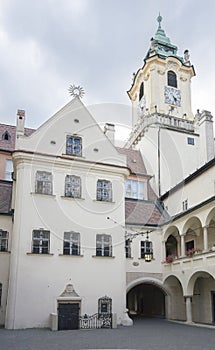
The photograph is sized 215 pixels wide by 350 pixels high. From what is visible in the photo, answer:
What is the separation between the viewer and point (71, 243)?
21.4 m

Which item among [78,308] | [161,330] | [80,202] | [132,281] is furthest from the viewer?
[132,281]

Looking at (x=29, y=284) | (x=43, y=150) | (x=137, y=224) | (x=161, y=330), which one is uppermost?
(x=43, y=150)

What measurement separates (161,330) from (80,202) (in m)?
8.39

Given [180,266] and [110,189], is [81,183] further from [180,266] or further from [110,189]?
[180,266]

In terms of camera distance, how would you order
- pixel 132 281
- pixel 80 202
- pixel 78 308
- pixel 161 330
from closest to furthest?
pixel 161 330, pixel 78 308, pixel 80 202, pixel 132 281

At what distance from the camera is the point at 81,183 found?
2277 centimetres

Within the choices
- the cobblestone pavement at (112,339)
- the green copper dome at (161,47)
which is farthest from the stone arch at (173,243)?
the green copper dome at (161,47)

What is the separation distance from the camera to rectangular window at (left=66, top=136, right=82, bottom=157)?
917 inches

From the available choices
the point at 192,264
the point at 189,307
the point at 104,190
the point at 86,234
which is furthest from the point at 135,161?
the point at 189,307

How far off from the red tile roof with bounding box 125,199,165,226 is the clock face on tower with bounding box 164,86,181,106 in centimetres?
1408

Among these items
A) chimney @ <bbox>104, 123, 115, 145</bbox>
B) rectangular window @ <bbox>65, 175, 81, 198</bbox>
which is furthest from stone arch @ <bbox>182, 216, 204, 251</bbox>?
chimney @ <bbox>104, 123, 115, 145</bbox>

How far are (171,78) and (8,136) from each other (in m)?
19.8

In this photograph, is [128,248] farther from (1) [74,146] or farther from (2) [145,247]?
(1) [74,146]

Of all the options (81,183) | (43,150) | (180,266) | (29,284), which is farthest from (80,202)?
(180,266)
